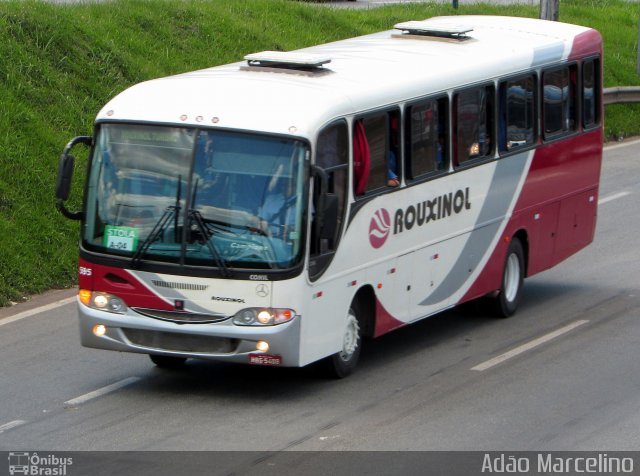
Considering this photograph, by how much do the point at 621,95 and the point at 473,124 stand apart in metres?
13.6

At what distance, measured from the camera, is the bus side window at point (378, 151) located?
11.7 metres

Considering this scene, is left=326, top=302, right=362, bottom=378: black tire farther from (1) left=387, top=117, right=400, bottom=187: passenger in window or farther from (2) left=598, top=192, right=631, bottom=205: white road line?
(2) left=598, top=192, right=631, bottom=205: white road line

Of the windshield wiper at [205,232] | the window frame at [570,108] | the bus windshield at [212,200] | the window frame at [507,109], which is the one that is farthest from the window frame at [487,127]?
the windshield wiper at [205,232]

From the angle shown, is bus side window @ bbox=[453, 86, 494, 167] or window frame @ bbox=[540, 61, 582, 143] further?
window frame @ bbox=[540, 61, 582, 143]

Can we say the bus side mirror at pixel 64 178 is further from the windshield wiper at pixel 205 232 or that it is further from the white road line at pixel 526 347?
the white road line at pixel 526 347

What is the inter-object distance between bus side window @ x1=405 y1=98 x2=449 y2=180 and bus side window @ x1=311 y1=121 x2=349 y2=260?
116cm

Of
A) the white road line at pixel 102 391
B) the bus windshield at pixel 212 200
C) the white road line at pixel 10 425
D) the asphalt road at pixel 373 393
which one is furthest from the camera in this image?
the white road line at pixel 102 391

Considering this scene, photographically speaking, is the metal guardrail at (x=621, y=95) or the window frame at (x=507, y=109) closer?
the window frame at (x=507, y=109)

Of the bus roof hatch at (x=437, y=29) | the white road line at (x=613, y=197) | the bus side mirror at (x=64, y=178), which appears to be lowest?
the white road line at (x=613, y=197)

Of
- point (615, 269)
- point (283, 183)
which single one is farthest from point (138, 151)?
point (615, 269)

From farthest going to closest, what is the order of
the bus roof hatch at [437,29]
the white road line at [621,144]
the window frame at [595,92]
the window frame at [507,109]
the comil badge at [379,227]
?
the white road line at [621,144] < the window frame at [595,92] < the bus roof hatch at [437,29] < the window frame at [507,109] < the comil badge at [379,227]

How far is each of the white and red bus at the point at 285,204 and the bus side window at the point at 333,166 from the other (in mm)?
17

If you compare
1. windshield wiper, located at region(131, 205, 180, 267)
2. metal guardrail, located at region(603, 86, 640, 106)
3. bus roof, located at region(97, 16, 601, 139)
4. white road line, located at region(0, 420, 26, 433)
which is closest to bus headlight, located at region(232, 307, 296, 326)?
windshield wiper, located at region(131, 205, 180, 267)

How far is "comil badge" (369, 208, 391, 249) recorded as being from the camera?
11.9 m
